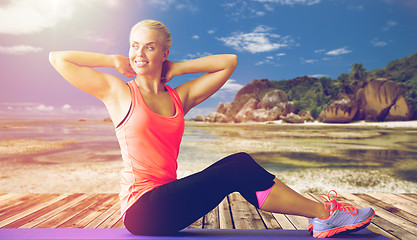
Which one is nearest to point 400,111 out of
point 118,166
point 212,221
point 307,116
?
point 307,116

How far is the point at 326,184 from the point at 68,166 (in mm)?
5114

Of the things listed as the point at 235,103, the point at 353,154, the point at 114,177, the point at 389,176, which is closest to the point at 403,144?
the point at 353,154

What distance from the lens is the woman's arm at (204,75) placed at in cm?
156

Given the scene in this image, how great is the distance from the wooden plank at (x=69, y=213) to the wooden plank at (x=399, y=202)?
8.75 ft

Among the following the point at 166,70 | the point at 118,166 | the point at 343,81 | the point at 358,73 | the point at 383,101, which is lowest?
the point at 118,166

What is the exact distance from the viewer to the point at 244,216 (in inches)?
91.8

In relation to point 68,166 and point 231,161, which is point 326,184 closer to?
point 231,161

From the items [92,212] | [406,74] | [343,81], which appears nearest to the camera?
[92,212]

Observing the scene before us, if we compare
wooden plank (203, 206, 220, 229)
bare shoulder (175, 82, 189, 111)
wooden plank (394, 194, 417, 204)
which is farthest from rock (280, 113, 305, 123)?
bare shoulder (175, 82, 189, 111)

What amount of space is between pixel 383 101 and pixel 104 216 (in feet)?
A: 52.9

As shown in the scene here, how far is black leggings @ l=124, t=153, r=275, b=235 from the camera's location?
1290 millimetres

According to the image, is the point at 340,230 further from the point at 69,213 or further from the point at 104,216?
the point at 69,213

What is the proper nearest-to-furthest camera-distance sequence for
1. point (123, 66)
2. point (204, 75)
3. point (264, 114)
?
point (123, 66) → point (204, 75) → point (264, 114)

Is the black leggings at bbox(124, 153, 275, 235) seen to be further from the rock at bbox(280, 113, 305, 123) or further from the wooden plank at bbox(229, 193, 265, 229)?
the rock at bbox(280, 113, 305, 123)
